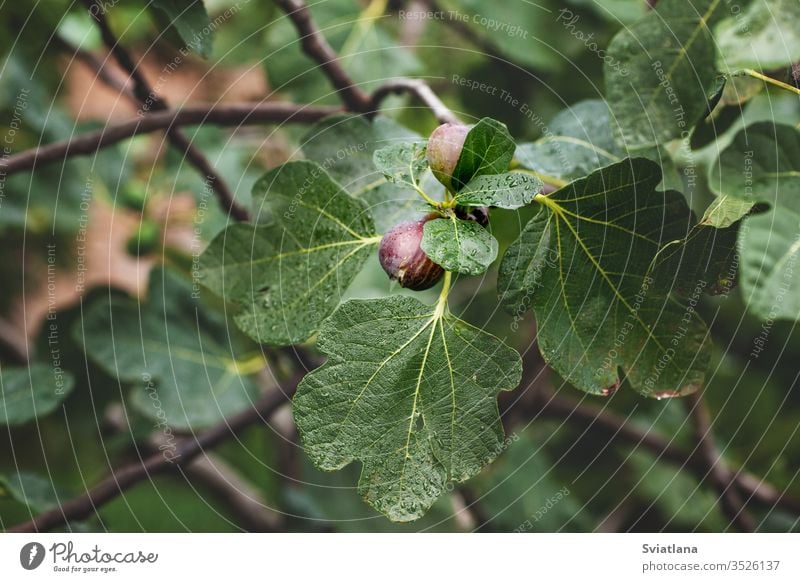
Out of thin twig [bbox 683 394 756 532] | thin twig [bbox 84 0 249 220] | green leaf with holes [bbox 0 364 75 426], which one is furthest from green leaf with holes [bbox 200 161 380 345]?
thin twig [bbox 683 394 756 532]

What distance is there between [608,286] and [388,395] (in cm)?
12

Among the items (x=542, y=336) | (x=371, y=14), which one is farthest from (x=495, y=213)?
(x=371, y=14)

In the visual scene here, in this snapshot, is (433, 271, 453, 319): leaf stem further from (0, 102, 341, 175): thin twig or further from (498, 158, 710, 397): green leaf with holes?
(0, 102, 341, 175): thin twig

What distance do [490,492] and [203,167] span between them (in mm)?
364

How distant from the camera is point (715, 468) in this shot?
2.08 feet

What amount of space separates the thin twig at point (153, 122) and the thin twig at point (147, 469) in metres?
0.20

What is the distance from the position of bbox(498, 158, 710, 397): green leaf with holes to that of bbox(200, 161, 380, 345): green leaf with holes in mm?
83

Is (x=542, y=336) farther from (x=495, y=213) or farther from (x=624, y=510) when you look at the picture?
(x=624, y=510)

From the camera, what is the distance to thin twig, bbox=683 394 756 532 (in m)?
0.60

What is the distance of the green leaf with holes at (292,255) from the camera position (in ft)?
1.22

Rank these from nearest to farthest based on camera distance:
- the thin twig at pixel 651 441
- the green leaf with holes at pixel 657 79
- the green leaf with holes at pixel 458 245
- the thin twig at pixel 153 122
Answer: the green leaf with holes at pixel 458 245
the green leaf with holes at pixel 657 79
the thin twig at pixel 153 122
the thin twig at pixel 651 441

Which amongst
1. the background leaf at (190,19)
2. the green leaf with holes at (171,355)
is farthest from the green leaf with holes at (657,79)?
the green leaf with holes at (171,355)

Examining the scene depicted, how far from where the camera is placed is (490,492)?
0.65 m

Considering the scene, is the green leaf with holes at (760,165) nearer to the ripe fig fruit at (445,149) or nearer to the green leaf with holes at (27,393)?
the ripe fig fruit at (445,149)
